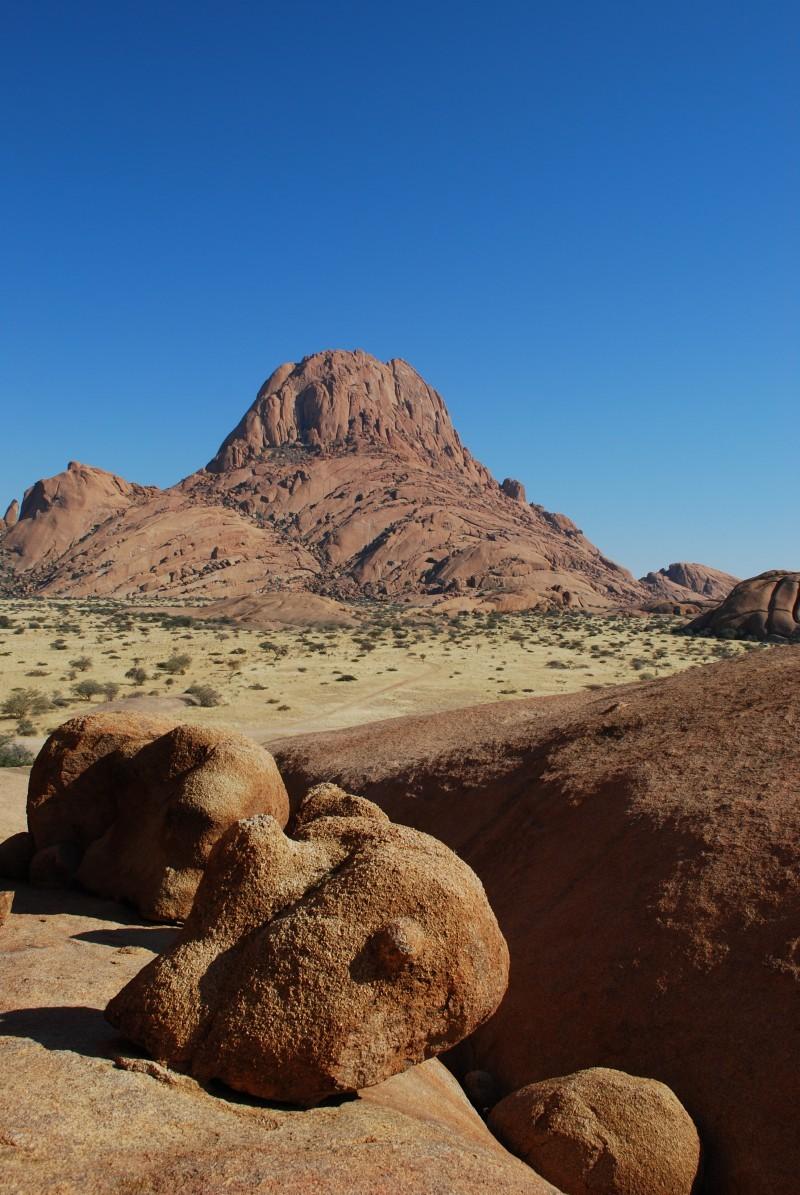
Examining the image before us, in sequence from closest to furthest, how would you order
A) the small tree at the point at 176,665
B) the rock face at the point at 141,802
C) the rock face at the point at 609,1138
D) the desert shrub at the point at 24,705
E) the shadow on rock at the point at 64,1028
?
the shadow on rock at the point at 64,1028, the rock face at the point at 609,1138, the rock face at the point at 141,802, the desert shrub at the point at 24,705, the small tree at the point at 176,665

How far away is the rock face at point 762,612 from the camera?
55.1m

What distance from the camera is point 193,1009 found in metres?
4.25

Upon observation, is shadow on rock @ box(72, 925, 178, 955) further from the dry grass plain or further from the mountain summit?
the mountain summit

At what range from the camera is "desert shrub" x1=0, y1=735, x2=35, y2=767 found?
1933cm

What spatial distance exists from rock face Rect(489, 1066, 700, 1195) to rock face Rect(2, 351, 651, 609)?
75.2 metres

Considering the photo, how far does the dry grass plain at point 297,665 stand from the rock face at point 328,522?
26.8m

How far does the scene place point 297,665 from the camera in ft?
128

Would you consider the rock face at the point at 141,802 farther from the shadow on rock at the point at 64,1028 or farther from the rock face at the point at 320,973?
the rock face at the point at 320,973

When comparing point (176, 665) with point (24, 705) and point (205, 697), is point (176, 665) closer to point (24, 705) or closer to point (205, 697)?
point (205, 697)

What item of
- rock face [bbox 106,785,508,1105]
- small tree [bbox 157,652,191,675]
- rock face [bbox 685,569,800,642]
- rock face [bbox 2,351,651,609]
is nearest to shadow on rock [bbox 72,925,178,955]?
rock face [bbox 106,785,508,1105]

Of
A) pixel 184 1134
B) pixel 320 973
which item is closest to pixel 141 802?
pixel 320 973

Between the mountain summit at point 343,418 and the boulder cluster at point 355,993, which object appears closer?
the boulder cluster at point 355,993

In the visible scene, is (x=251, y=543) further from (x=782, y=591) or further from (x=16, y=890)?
(x=16, y=890)

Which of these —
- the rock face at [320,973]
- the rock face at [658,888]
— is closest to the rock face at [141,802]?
the rock face at [658,888]
